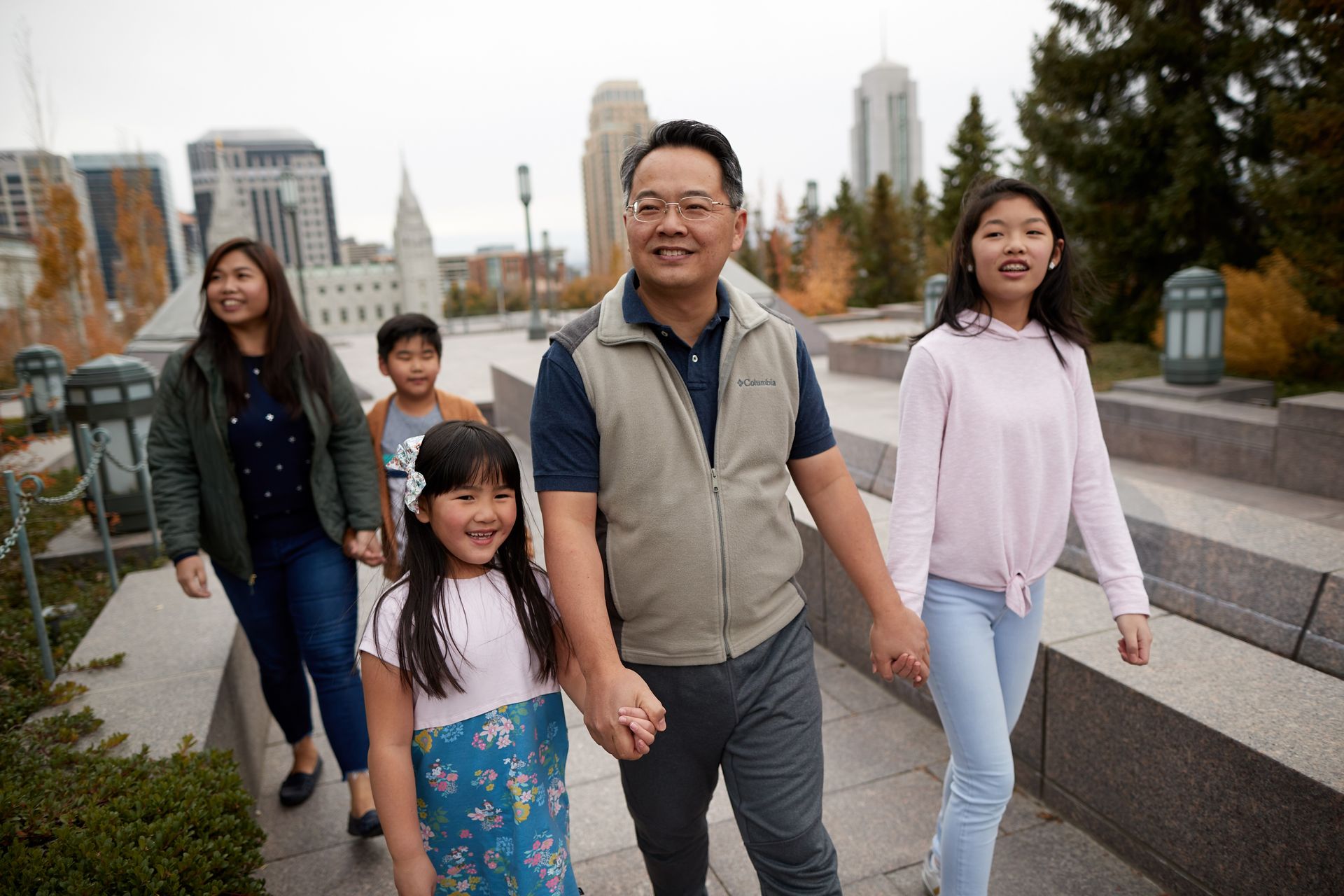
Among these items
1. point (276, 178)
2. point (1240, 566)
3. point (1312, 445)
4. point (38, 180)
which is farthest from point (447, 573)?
point (276, 178)

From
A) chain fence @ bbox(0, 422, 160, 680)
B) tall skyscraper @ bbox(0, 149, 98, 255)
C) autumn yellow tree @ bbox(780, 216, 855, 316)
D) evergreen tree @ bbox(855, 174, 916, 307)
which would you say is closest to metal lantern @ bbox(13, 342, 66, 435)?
tall skyscraper @ bbox(0, 149, 98, 255)

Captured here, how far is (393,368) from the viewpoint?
3.74m

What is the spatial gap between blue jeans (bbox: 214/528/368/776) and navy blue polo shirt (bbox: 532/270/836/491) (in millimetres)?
1623

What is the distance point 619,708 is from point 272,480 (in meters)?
1.97

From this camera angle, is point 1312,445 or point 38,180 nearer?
point 1312,445

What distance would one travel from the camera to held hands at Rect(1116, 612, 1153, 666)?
2.25 m

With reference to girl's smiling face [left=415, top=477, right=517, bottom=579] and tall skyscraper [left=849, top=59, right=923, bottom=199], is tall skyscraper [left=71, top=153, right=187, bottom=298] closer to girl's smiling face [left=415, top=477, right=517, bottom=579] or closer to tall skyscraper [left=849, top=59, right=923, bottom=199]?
girl's smiling face [left=415, top=477, right=517, bottom=579]

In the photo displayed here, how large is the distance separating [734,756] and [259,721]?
3.00 m

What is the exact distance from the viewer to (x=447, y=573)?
6.95ft

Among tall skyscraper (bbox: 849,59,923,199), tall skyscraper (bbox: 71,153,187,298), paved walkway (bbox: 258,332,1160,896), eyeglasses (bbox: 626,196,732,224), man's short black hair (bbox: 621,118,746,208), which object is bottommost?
paved walkway (bbox: 258,332,1160,896)

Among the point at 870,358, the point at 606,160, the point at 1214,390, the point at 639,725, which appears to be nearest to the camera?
the point at 639,725

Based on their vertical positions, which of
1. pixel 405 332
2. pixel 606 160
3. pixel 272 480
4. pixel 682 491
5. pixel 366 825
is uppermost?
pixel 606 160

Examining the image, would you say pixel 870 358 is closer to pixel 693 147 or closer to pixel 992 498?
pixel 992 498

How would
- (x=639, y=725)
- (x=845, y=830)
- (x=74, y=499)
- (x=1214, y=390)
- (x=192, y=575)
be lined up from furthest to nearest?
(x=1214, y=390) < (x=74, y=499) < (x=845, y=830) < (x=192, y=575) < (x=639, y=725)
